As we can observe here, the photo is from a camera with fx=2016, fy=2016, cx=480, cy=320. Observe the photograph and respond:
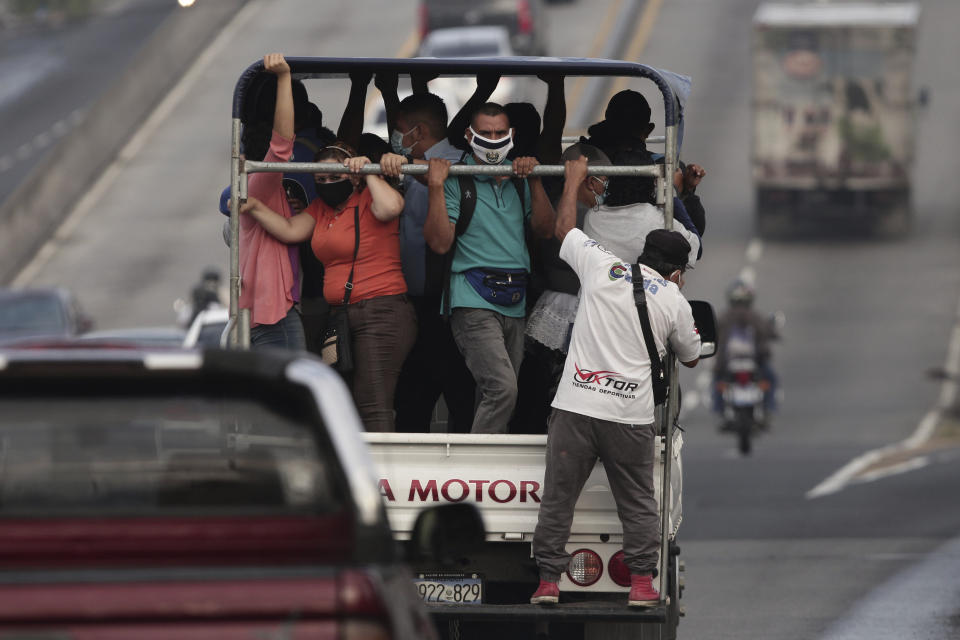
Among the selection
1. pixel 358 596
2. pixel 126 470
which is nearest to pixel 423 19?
pixel 126 470

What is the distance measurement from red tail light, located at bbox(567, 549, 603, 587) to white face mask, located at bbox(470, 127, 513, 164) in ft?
6.09

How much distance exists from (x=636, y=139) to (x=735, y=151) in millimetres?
35553

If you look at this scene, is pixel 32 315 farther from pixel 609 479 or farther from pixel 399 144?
pixel 609 479

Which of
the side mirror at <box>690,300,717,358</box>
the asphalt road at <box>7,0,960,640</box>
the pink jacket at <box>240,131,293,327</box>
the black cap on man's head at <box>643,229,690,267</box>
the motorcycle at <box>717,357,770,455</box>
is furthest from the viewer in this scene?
the motorcycle at <box>717,357,770,455</box>

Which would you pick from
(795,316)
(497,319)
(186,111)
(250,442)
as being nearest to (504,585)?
(497,319)

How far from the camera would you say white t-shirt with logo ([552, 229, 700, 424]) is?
8.25 m

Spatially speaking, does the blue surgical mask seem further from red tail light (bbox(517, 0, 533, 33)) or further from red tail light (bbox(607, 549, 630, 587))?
red tail light (bbox(517, 0, 533, 33))

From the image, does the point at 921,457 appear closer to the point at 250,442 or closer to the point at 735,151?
the point at 250,442

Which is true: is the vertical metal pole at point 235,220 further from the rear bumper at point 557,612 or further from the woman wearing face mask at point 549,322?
the rear bumper at point 557,612

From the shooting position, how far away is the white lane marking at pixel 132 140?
39.7m

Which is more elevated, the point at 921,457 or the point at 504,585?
the point at 504,585

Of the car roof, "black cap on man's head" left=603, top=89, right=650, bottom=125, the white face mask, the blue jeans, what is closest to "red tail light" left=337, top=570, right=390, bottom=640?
the white face mask

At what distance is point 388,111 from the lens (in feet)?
34.6

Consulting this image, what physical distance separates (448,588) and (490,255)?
5.15 feet
